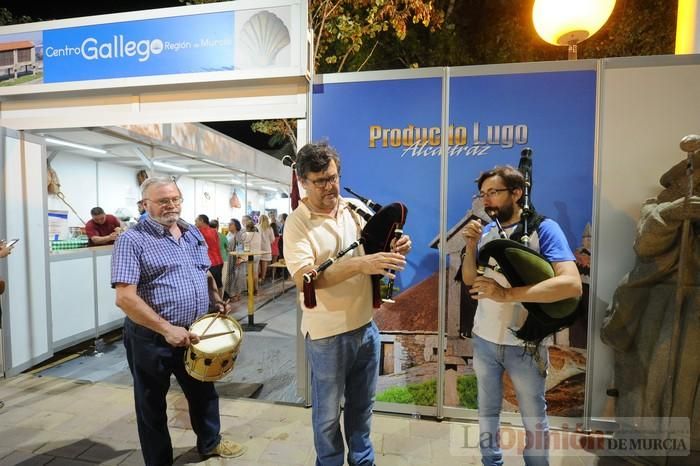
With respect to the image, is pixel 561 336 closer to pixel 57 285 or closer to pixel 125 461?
pixel 125 461

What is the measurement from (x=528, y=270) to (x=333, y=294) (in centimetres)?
94

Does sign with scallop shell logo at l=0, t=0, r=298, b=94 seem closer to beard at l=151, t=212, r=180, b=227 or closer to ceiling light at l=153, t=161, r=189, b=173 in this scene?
beard at l=151, t=212, r=180, b=227

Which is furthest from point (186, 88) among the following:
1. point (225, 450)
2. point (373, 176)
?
point (225, 450)

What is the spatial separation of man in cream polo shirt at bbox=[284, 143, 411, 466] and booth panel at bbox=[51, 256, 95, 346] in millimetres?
4104

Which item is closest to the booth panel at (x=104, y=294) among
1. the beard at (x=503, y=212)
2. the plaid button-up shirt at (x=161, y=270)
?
the plaid button-up shirt at (x=161, y=270)

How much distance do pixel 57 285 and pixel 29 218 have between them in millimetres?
991

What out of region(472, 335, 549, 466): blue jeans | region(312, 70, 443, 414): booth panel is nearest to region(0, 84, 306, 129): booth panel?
region(312, 70, 443, 414): booth panel

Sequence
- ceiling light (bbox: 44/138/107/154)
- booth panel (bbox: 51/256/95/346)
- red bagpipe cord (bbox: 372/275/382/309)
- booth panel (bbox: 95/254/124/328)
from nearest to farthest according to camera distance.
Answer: red bagpipe cord (bbox: 372/275/382/309)
booth panel (bbox: 51/256/95/346)
booth panel (bbox: 95/254/124/328)
ceiling light (bbox: 44/138/107/154)

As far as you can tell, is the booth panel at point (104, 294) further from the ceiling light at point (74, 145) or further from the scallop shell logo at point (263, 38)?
the scallop shell logo at point (263, 38)

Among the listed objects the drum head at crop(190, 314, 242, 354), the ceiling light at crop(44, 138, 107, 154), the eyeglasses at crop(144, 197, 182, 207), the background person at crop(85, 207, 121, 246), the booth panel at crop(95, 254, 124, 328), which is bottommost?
the booth panel at crop(95, 254, 124, 328)

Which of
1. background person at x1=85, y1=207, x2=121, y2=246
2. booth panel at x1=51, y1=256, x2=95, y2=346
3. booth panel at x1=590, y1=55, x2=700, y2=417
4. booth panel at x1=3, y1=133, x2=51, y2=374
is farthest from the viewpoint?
background person at x1=85, y1=207, x2=121, y2=246

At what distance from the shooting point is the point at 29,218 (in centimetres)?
383

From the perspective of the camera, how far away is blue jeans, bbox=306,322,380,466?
1889 millimetres

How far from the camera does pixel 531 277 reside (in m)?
1.68
